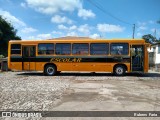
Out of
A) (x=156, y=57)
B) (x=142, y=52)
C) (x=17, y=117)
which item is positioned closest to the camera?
(x=17, y=117)

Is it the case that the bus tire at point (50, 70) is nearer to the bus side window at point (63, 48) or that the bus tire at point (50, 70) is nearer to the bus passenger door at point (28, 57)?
the bus passenger door at point (28, 57)

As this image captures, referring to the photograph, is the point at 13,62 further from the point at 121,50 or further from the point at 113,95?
the point at 113,95

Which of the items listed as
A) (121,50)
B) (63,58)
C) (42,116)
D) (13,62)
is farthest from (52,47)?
(42,116)

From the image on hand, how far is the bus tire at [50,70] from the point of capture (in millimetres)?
20922

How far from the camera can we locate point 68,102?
30.4 feet

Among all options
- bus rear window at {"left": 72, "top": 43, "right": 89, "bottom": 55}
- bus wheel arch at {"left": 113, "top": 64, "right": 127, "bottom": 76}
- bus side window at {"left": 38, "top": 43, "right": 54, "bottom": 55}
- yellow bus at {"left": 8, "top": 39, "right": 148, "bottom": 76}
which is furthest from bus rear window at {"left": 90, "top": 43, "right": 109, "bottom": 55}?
bus side window at {"left": 38, "top": 43, "right": 54, "bottom": 55}

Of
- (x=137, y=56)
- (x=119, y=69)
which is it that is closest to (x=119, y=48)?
(x=137, y=56)

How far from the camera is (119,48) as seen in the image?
20203 mm

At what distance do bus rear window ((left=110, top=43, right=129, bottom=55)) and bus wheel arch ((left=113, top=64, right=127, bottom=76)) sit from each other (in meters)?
0.99

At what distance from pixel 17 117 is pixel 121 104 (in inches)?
138

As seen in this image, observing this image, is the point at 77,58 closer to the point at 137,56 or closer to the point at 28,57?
the point at 28,57

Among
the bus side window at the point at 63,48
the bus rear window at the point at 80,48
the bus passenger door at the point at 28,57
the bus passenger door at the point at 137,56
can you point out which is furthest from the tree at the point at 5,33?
the bus passenger door at the point at 137,56

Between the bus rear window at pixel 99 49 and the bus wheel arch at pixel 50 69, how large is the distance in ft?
10.2

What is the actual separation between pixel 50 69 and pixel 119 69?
207 inches
